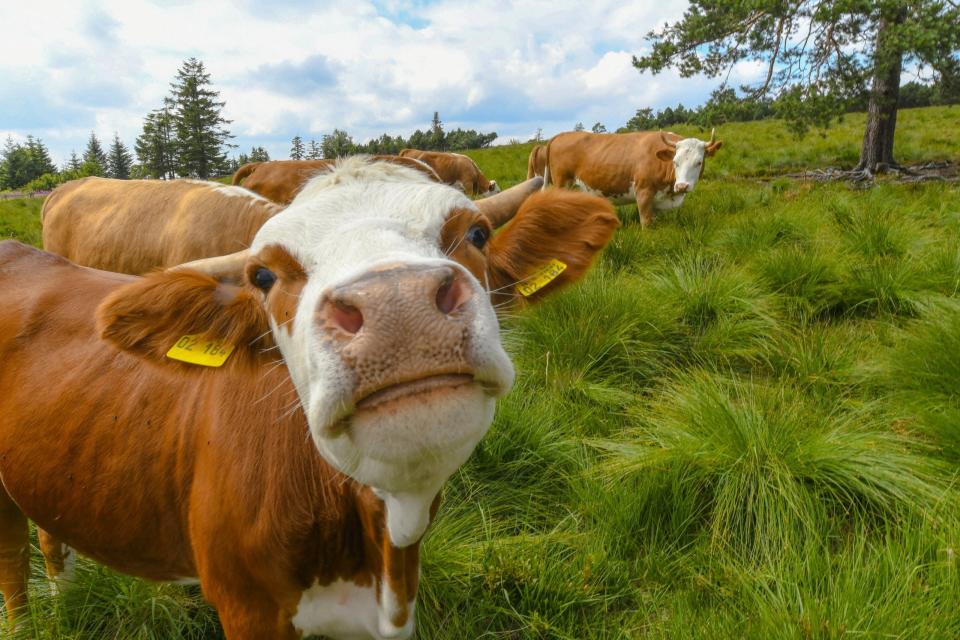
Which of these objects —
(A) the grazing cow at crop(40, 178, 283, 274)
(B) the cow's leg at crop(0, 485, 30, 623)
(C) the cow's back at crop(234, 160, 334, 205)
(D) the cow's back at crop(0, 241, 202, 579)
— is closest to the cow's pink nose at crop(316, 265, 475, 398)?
(D) the cow's back at crop(0, 241, 202, 579)

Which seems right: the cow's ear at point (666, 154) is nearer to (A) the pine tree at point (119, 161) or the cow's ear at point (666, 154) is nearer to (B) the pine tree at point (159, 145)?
(B) the pine tree at point (159, 145)

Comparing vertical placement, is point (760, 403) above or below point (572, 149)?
below

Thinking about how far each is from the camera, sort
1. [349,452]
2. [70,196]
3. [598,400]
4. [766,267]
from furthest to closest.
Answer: [70,196] → [766,267] → [598,400] → [349,452]

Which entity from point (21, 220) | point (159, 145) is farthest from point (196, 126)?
point (21, 220)

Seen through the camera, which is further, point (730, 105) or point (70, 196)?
point (730, 105)

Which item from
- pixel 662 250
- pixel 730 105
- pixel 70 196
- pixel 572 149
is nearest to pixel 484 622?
pixel 662 250

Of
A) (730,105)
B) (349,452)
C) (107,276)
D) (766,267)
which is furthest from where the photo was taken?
(730,105)

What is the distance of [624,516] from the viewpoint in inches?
95.8

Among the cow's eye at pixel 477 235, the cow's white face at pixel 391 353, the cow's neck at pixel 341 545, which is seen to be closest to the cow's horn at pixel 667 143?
the cow's eye at pixel 477 235

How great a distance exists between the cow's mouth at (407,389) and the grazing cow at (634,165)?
836 centimetres

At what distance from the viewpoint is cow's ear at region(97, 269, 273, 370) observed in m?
1.56

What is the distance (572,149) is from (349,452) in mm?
11947

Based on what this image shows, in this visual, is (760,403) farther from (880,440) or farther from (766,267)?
(766,267)

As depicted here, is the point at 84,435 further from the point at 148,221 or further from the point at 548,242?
the point at 148,221
